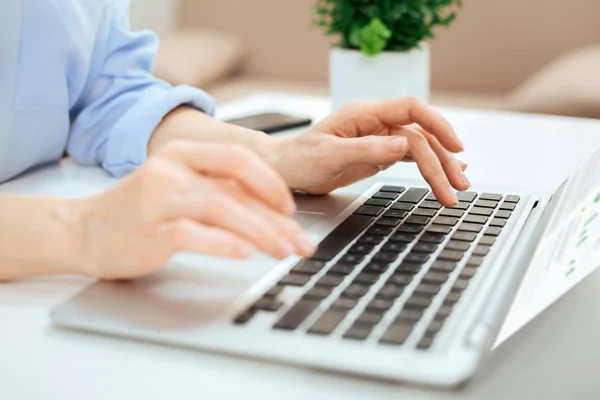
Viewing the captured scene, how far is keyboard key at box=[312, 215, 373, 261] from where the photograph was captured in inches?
20.7

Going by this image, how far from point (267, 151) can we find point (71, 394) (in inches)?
15.4

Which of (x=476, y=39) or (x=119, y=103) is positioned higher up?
(x=119, y=103)

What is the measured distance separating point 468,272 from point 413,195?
0.67ft

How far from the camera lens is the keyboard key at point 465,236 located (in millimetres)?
564

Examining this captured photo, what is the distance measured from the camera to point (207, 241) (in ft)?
1.40

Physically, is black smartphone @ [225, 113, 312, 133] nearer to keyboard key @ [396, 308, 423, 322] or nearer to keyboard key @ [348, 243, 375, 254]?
keyboard key @ [348, 243, 375, 254]

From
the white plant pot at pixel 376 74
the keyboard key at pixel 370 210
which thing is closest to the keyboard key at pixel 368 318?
the keyboard key at pixel 370 210

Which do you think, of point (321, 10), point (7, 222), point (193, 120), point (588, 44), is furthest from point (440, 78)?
point (7, 222)

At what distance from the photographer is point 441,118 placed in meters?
0.67

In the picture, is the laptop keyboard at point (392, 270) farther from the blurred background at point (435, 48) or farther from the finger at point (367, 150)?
the blurred background at point (435, 48)

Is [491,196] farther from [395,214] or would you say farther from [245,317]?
[245,317]

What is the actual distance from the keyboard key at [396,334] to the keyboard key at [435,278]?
0.22 feet

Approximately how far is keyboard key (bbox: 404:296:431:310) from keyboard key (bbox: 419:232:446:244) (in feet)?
0.39

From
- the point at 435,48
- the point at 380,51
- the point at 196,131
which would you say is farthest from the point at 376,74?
the point at 435,48
